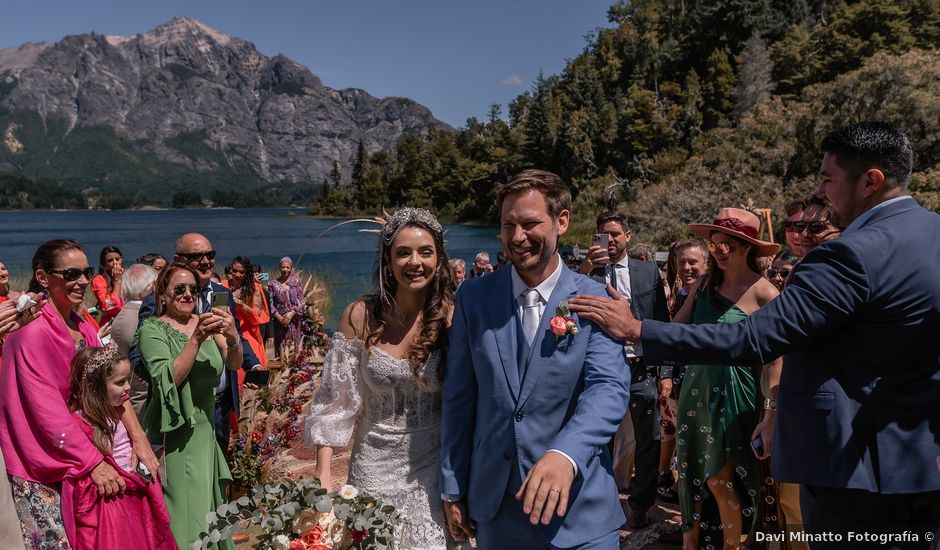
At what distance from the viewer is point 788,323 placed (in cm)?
233

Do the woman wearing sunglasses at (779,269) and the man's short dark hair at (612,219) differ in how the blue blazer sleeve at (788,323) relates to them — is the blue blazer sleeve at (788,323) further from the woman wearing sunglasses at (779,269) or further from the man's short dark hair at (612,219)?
the woman wearing sunglasses at (779,269)

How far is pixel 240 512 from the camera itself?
2.16 meters

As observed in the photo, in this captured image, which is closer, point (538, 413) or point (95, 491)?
point (538, 413)

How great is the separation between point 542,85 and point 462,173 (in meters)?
14.2

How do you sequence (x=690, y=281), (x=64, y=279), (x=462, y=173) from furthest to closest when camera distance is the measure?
1. (x=462, y=173)
2. (x=690, y=281)
3. (x=64, y=279)

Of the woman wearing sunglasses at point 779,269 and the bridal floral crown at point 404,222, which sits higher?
the bridal floral crown at point 404,222

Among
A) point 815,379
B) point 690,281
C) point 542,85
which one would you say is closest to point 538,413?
point 815,379

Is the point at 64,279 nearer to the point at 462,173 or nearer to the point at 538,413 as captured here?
the point at 538,413

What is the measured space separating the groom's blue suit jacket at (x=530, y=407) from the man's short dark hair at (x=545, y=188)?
0.29 metres

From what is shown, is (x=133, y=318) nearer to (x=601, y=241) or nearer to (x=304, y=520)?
(x=304, y=520)

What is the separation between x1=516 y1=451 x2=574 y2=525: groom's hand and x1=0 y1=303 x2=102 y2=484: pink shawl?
2.36m

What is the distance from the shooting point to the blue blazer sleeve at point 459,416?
8.23 ft

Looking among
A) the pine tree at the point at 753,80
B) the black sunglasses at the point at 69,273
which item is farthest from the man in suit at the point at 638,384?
the pine tree at the point at 753,80

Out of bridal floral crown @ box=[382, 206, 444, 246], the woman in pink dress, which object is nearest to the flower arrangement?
the woman in pink dress
